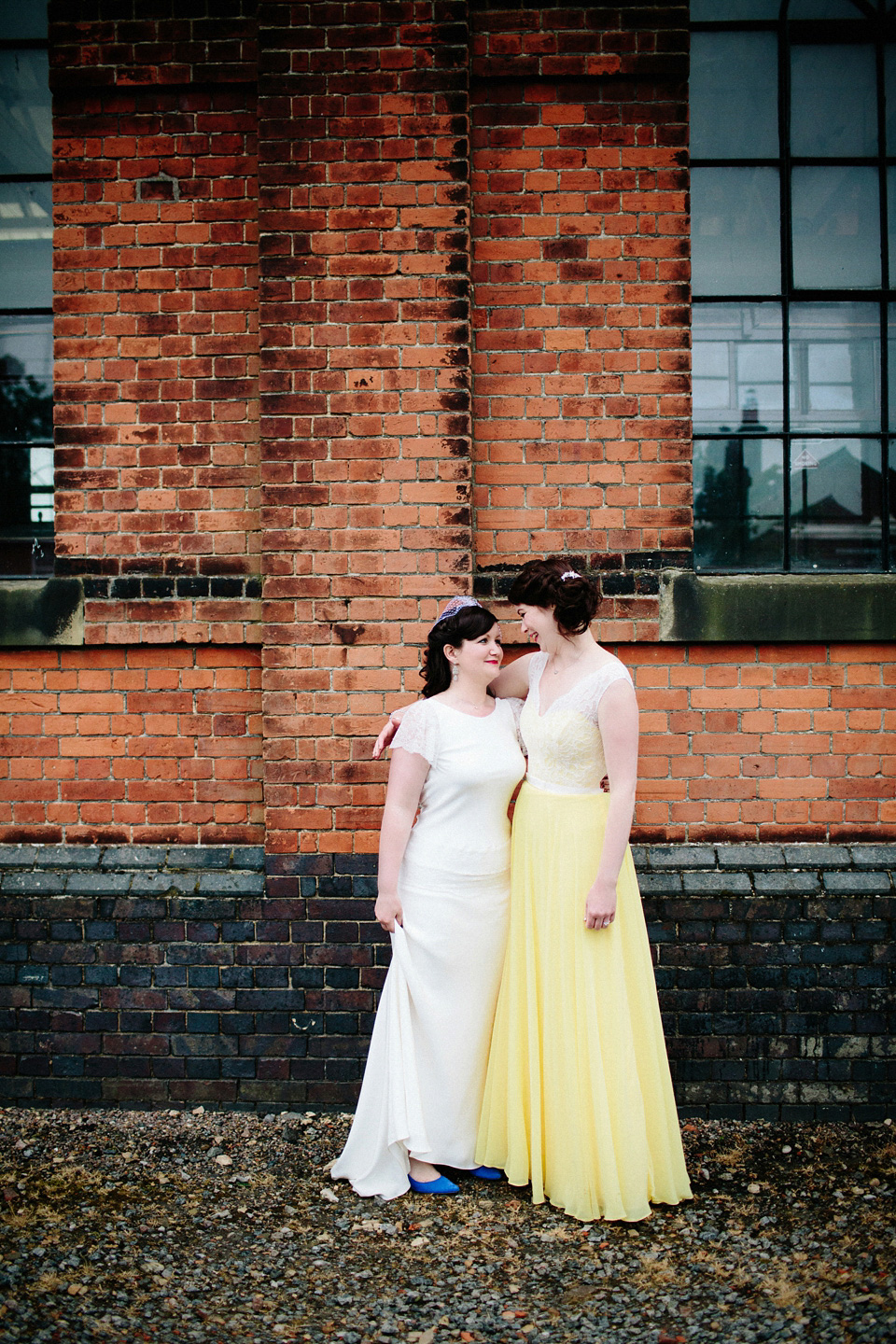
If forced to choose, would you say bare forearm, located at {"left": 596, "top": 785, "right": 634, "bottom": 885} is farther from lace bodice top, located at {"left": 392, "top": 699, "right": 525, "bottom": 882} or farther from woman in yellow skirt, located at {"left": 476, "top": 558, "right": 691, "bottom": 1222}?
lace bodice top, located at {"left": 392, "top": 699, "right": 525, "bottom": 882}

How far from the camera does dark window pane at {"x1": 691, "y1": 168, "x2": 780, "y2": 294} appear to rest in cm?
403

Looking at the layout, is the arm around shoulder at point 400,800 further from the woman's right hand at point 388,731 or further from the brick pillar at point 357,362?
the brick pillar at point 357,362

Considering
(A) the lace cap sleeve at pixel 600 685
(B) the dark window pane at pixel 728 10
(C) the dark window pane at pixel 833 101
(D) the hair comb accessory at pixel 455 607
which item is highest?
(B) the dark window pane at pixel 728 10

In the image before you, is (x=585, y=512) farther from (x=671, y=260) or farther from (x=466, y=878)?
(x=466, y=878)

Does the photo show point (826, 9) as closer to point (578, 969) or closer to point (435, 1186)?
point (578, 969)

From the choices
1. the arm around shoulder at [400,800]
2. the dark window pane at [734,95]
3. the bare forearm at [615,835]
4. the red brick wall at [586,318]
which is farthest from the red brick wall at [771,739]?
the dark window pane at [734,95]

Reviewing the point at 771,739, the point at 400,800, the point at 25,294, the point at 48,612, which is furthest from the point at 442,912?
the point at 25,294

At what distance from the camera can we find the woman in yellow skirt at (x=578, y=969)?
9.89 feet

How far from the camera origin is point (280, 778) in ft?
12.3

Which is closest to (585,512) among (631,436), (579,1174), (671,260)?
(631,436)

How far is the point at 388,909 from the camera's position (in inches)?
125

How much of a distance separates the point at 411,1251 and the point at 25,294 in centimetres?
415

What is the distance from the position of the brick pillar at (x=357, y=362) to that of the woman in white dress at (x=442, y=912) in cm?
56

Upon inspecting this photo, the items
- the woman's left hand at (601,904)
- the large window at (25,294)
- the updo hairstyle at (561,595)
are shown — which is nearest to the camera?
the woman's left hand at (601,904)
